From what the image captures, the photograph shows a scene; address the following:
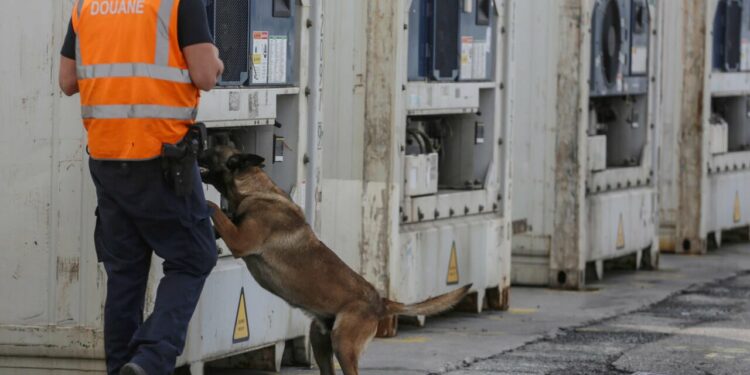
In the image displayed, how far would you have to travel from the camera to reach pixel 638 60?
1327 cm

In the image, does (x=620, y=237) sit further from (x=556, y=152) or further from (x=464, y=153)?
(x=464, y=153)

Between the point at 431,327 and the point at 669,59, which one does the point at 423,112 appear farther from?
the point at 669,59

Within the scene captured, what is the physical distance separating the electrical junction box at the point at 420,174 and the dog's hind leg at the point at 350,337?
2.70 meters

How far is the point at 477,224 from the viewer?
10.5 metres

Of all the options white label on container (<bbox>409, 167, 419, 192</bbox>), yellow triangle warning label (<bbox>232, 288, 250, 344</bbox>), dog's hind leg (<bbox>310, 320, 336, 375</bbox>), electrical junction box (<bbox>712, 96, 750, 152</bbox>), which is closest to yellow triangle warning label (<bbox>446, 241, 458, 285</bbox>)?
white label on container (<bbox>409, 167, 419, 192</bbox>)

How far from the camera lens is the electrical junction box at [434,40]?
977 cm

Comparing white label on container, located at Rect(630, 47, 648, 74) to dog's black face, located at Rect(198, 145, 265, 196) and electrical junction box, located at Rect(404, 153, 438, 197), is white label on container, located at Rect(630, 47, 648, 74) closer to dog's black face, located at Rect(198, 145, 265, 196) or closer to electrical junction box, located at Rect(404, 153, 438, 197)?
electrical junction box, located at Rect(404, 153, 438, 197)

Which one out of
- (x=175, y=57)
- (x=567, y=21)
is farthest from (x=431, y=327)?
(x=175, y=57)

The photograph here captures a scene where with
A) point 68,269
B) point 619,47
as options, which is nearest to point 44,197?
point 68,269

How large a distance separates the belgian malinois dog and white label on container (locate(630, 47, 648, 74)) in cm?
652

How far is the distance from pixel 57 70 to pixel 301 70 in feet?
5.44

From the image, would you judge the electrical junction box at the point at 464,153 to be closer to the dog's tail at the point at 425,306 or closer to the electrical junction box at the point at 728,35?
the dog's tail at the point at 425,306

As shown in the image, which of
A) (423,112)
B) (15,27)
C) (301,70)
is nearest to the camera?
(15,27)

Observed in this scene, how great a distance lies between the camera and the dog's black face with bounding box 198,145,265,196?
6.89 metres
